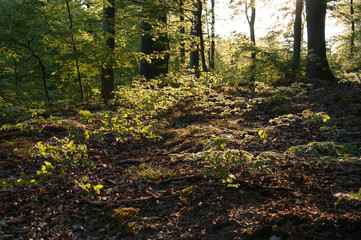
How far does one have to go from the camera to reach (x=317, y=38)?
929 cm

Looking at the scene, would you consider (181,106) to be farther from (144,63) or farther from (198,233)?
(198,233)

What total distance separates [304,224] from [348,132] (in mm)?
3253

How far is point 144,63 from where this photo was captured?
35.6ft

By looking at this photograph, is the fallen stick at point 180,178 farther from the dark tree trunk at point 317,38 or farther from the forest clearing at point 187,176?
the dark tree trunk at point 317,38

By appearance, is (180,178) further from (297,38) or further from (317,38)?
(297,38)

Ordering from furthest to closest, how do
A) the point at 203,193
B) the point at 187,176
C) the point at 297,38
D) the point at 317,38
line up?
the point at 297,38 < the point at 317,38 < the point at 187,176 < the point at 203,193

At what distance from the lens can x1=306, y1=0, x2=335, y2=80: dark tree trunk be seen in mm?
9086

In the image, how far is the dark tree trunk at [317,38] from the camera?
909 centimetres

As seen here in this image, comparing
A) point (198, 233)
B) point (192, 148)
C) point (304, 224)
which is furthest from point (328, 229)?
point (192, 148)

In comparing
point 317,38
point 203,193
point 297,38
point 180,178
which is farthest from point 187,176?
point 297,38

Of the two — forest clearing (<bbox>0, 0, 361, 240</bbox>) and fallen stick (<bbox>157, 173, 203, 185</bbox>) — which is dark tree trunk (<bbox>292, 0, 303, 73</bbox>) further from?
fallen stick (<bbox>157, 173, 203, 185</bbox>)

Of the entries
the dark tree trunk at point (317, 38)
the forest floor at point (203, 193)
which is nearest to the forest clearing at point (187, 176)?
the forest floor at point (203, 193)

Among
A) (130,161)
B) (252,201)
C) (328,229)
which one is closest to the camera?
(328,229)

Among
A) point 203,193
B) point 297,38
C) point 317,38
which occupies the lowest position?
point 203,193
